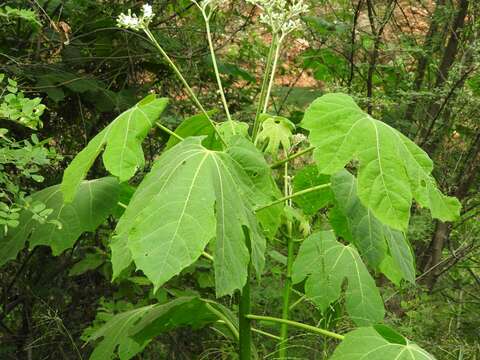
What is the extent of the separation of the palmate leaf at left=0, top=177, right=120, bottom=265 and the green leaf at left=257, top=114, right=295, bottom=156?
0.55 metres

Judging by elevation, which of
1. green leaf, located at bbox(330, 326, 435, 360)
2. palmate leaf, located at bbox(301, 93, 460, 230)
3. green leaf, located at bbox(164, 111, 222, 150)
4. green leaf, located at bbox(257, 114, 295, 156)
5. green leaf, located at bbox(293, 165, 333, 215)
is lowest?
green leaf, located at bbox(330, 326, 435, 360)

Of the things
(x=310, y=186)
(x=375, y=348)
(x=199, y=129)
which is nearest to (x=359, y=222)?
(x=310, y=186)

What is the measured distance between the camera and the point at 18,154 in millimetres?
2027

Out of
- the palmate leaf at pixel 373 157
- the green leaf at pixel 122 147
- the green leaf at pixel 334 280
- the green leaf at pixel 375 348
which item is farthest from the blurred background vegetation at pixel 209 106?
the palmate leaf at pixel 373 157

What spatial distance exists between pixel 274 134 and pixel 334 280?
0.58 m

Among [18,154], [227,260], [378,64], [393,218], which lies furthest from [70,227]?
[378,64]

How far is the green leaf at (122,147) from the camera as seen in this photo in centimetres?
195

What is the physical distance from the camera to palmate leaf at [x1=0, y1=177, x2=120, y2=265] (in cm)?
229

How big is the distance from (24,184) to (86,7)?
917 mm

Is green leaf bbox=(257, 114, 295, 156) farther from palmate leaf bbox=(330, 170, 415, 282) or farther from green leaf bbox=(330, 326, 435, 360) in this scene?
green leaf bbox=(330, 326, 435, 360)

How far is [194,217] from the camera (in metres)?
1.56

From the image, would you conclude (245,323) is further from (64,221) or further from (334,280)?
(64,221)

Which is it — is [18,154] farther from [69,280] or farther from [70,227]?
[69,280]

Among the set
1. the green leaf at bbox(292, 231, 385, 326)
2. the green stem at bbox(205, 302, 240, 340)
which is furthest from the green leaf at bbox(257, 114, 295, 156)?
the green stem at bbox(205, 302, 240, 340)
